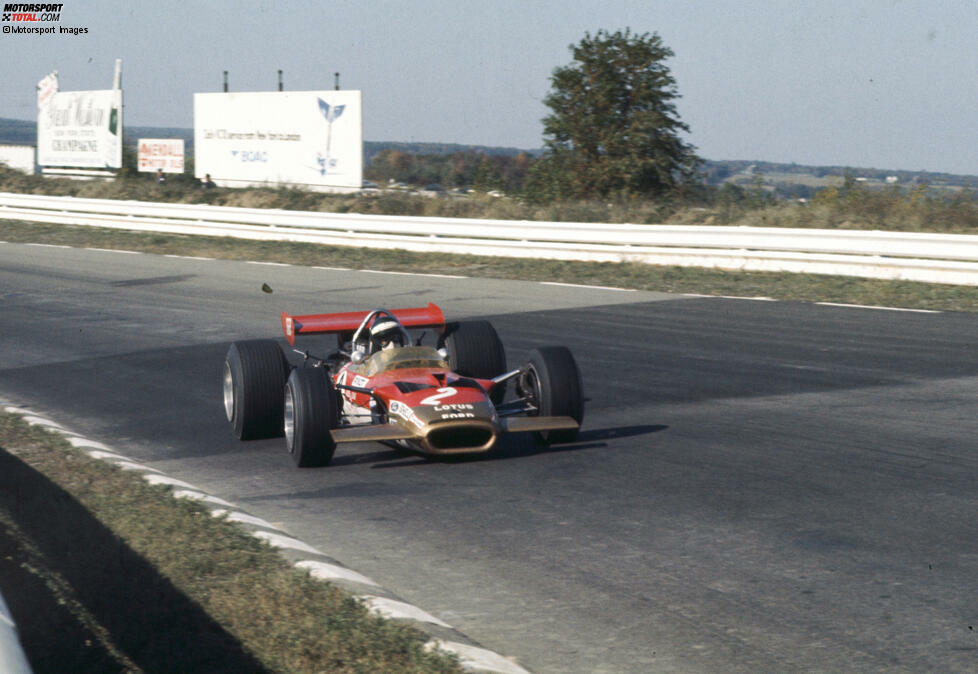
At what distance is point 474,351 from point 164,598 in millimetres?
4458

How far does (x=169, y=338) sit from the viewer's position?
537 inches

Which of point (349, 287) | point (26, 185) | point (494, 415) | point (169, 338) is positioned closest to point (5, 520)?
point (494, 415)

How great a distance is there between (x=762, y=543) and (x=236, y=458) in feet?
12.8

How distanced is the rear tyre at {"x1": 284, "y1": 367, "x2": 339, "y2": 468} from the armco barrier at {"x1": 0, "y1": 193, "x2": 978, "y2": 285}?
12.1m

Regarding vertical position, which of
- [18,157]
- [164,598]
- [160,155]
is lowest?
[164,598]

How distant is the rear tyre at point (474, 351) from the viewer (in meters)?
9.02

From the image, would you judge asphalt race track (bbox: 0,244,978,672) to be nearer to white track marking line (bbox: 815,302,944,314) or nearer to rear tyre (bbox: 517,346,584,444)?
rear tyre (bbox: 517,346,584,444)

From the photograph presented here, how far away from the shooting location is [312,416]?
24.1ft

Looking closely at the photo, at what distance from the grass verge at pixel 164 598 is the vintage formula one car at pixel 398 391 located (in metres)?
1.22

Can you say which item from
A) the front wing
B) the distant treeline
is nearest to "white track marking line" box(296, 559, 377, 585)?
the front wing

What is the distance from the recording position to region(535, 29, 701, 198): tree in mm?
32781

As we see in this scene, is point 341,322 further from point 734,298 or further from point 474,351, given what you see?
point 734,298

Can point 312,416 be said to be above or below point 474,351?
below

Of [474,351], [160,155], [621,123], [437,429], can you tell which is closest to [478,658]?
[437,429]
